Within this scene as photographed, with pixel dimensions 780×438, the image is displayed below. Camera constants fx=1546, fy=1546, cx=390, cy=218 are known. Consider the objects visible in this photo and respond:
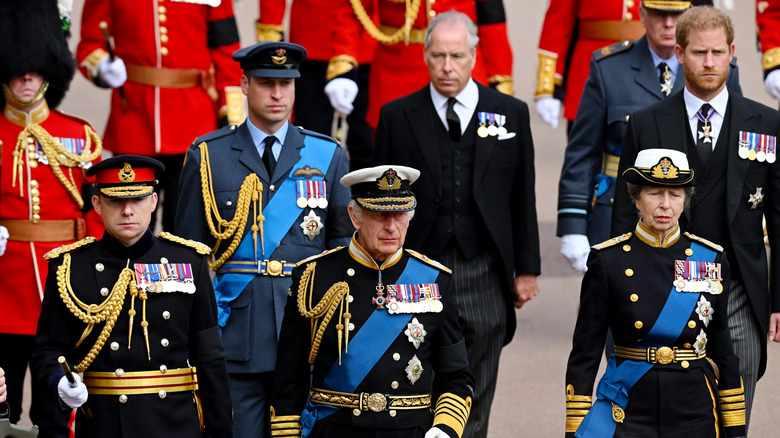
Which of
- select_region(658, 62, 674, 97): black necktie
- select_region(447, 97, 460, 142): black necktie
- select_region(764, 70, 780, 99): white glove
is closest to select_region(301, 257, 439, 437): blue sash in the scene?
select_region(447, 97, 460, 142): black necktie

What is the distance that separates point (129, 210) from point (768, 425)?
12.1 ft

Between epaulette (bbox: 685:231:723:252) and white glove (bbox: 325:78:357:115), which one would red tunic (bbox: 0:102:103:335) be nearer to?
white glove (bbox: 325:78:357:115)

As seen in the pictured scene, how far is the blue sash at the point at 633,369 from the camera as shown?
5.40 m

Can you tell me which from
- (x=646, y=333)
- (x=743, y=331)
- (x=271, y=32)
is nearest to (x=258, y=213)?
(x=646, y=333)

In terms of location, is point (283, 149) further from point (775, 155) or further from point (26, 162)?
point (775, 155)

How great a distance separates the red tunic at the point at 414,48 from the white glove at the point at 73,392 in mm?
3194

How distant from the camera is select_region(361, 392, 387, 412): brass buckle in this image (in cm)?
509

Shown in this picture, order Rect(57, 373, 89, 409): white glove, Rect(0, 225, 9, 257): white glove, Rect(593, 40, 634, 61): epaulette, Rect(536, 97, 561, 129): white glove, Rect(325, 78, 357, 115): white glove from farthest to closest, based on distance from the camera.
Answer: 1. Rect(536, 97, 561, 129): white glove
2. Rect(325, 78, 357, 115): white glove
3. Rect(593, 40, 634, 61): epaulette
4. Rect(0, 225, 9, 257): white glove
5. Rect(57, 373, 89, 409): white glove

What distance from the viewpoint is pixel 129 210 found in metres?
5.23

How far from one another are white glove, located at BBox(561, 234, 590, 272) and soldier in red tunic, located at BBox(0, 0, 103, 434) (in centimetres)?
210

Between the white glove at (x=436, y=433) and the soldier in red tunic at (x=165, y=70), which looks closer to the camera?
the white glove at (x=436, y=433)

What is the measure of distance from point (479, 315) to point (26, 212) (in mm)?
2092

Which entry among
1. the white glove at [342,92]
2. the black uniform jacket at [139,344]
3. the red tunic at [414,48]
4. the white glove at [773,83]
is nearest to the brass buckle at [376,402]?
the black uniform jacket at [139,344]

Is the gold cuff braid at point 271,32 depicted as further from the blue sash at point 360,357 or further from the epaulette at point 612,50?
the blue sash at point 360,357
